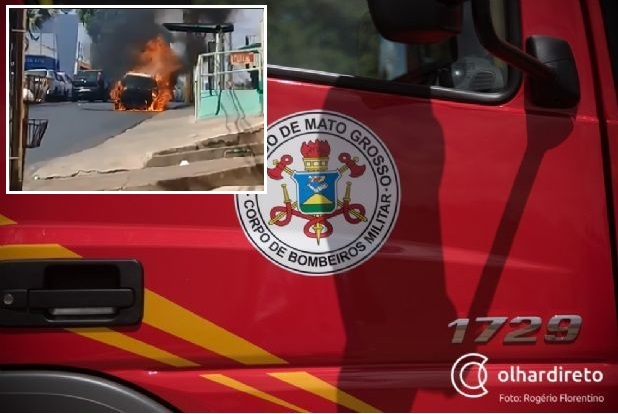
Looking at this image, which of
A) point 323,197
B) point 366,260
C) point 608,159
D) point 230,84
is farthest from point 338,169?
point 608,159

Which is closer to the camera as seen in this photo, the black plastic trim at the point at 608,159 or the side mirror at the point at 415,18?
the side mirror at the point at 415,18

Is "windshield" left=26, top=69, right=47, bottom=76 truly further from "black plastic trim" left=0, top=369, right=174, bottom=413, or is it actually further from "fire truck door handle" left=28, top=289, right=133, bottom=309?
"black plastic trim" left=0, top=369, right=174, bottom=413

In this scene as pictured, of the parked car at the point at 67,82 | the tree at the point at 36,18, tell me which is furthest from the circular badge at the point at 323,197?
the tree at the point at 36,18

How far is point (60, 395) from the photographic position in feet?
6.30

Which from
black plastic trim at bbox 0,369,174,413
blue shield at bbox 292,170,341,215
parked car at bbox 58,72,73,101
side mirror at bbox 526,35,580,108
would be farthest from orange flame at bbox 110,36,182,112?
side mirror at bbox 526,35,580,108

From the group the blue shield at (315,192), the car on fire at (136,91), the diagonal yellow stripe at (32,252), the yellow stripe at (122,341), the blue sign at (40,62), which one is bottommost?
the yellow stripe at (122,341)

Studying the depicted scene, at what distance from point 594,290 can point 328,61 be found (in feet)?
2.98

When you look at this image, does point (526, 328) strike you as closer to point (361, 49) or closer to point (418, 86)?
point (418, 86)

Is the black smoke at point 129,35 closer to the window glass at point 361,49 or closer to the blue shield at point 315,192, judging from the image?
the window glass at point 361,49

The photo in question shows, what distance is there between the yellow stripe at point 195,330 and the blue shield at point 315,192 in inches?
14.4

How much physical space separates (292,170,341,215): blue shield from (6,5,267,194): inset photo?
0.10 meters

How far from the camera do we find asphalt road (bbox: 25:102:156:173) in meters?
1.93

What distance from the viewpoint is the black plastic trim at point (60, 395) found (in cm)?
192

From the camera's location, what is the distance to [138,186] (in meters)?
1.97
